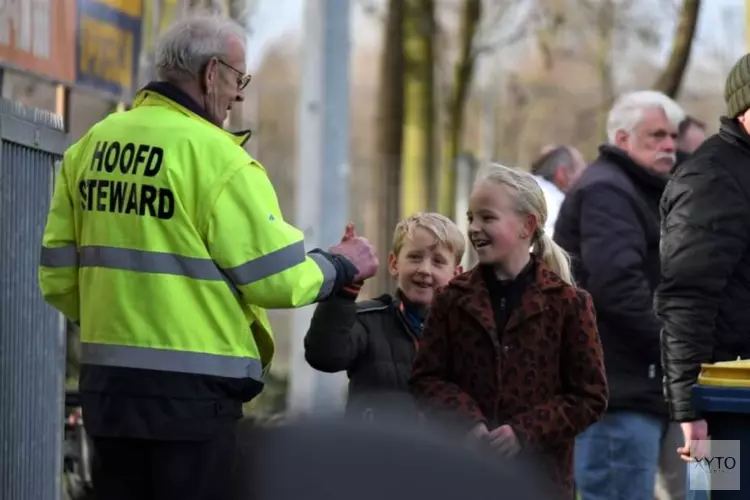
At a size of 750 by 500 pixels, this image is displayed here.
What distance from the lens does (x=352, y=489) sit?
84.6 inches

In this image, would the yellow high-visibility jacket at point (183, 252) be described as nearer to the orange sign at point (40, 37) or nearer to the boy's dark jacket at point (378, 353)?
the boy's dark jacket at point (378, 353)

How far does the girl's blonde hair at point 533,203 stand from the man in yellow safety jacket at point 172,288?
2.81ft

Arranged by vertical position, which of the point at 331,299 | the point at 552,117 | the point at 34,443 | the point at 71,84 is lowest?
the point at 34,443

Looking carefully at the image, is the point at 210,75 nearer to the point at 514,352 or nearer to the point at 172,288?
the point at 172,288

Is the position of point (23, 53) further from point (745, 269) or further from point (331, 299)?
point (745, 269)

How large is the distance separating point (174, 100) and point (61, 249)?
0.53m

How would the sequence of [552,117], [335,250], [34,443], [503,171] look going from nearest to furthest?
1. [335,250]
2. [503,171]
3. [34,443]
4. [552,117]

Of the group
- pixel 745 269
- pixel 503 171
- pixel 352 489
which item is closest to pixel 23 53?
pixel 503 171

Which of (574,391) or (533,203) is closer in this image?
(574,391)

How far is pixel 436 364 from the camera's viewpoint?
5.15 m

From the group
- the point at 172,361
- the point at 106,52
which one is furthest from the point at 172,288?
the point at 106,52

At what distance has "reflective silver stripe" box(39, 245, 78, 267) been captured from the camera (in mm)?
4785

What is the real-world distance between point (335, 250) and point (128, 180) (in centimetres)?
65

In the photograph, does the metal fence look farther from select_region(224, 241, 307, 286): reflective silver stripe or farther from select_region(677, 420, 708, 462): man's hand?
select_region(677, 420, 708, 462): man's hand
